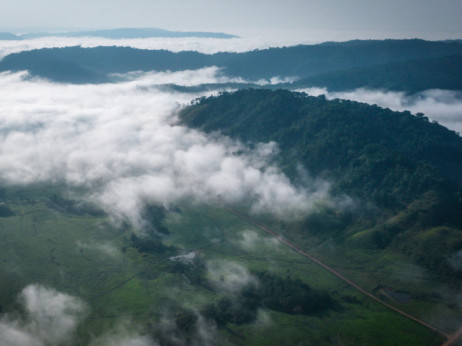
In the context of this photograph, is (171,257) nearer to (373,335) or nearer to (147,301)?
(147,301)

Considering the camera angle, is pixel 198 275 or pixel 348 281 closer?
pixel 348 281

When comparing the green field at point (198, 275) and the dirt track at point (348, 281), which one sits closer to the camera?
the dirt track at point (348, 281)

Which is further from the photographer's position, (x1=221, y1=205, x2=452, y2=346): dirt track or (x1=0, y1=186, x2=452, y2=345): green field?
(x1=0, y1=186, x2=452, y2=345): green field

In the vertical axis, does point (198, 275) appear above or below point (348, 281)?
below

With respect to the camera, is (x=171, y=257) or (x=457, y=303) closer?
(x=457, y=303)

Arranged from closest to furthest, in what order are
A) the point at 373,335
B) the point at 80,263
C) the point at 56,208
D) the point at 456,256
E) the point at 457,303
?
the point at 373,335 < the point at 457,303 < the point at 456,256 < the point at 80,263 < the point at 56,208

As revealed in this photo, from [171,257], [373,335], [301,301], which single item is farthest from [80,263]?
[373,335]

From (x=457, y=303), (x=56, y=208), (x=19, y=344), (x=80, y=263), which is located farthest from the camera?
(x=56, y=208)

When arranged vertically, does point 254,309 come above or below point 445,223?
below

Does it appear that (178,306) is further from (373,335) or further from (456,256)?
(456,256)
